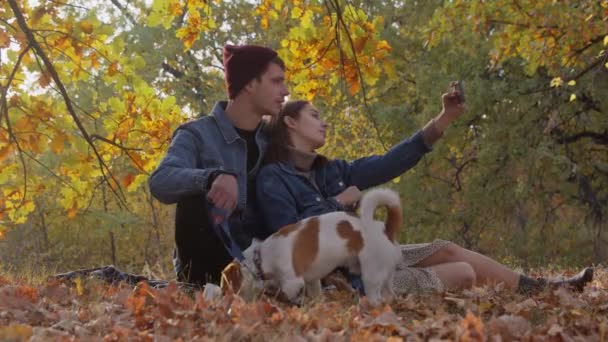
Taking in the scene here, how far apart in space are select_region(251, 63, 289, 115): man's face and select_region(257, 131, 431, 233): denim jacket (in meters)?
0.38

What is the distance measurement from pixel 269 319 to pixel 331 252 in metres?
0.95

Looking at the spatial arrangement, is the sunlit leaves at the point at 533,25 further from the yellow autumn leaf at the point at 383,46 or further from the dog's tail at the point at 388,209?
the dog's tail at the point at 388,209

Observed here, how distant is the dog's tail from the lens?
163 inches

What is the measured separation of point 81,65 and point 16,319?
2792mm

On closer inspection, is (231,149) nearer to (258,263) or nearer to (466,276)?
(258,263)

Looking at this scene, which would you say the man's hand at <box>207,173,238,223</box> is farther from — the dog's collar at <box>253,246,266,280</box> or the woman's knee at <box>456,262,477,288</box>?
the woman's knee at <box>456,262,477,288</box>

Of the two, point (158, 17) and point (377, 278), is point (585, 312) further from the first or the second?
point (158, 17)

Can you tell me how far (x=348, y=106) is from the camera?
14992 mm

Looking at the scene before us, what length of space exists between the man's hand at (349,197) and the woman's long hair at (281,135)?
0.40m

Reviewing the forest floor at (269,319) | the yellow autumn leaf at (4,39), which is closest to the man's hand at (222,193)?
the forest floor at (269,319)

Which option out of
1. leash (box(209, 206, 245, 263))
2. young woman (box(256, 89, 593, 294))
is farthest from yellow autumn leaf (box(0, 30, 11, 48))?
leash (box(209, 206, 245, 263))

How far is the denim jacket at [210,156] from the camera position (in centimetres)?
414

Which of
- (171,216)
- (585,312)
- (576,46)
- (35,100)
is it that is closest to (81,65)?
(35,100)

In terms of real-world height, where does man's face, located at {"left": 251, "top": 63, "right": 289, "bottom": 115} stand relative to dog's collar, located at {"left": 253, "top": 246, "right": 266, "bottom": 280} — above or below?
above
